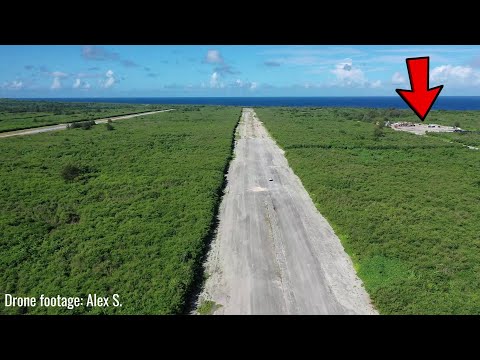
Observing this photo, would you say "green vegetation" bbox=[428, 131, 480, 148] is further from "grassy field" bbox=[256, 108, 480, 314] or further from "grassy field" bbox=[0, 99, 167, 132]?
"grassy field" bbox=[0, 99, 167, 132]

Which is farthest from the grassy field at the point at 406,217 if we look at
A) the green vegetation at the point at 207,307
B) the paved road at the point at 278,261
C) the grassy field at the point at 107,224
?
the grassy field at the point at 107,224

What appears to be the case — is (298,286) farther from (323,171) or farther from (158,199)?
(323,171)

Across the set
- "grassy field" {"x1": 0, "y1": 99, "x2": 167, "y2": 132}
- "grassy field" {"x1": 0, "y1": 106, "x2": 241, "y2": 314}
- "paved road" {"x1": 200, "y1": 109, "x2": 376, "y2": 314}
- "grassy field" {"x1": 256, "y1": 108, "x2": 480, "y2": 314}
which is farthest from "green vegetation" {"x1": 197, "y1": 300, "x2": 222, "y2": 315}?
"grassy field" {"x1": 0, "y1": 99, "x2": 167, "y2": 132}

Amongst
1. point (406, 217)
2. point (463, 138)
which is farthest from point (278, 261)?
point (463, 138)

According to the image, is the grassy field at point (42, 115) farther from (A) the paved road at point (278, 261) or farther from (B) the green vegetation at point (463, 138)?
(B) the green vegetation at point (463, 138)
